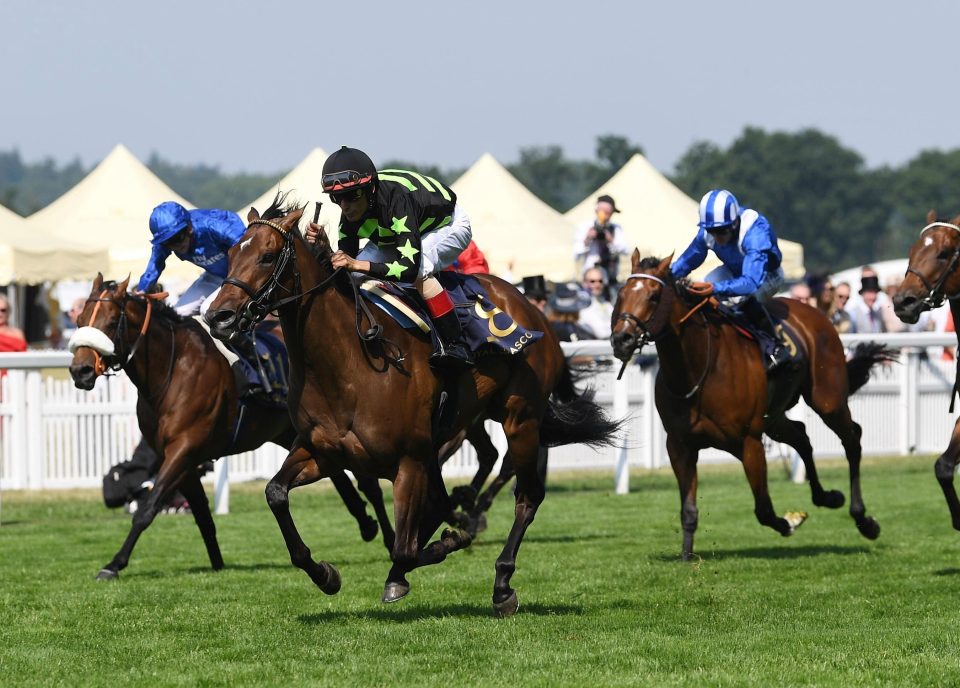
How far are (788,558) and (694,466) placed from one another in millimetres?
760

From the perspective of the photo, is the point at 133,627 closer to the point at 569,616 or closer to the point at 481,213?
the point at 569,616

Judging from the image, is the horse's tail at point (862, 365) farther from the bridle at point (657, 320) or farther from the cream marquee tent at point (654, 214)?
the cream marquee tent at point (654, 214)

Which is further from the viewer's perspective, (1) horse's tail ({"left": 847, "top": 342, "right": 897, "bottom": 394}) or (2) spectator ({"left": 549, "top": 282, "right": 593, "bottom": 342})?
(2) spectator ({"left": 549, "top": 282, "right": 593, "bottom": 342})

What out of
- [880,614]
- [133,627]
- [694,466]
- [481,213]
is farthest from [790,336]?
[481,213]

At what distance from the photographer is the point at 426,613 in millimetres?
7352

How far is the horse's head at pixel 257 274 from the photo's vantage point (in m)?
6.23

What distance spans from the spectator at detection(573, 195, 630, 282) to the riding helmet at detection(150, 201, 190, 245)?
6270mm

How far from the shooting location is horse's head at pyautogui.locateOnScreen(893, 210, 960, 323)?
8.12 metres

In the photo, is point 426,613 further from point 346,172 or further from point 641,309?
point 641,309

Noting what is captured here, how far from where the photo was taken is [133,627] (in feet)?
23.2

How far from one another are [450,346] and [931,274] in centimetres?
267

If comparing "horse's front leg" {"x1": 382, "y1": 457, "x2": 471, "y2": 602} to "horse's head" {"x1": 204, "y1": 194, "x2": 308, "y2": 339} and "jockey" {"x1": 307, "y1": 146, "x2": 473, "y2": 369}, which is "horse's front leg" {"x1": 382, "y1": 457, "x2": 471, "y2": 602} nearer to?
"jockey" {"x1": 307, "y1": 146, "x2": 473, "y2": 369}

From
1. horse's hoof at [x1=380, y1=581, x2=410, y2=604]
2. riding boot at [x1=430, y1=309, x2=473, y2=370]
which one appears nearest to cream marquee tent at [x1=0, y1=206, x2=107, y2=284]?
riding boot at [x1=430, y1=309, x2=473, y2=370]

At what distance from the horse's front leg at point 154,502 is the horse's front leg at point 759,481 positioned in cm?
319
